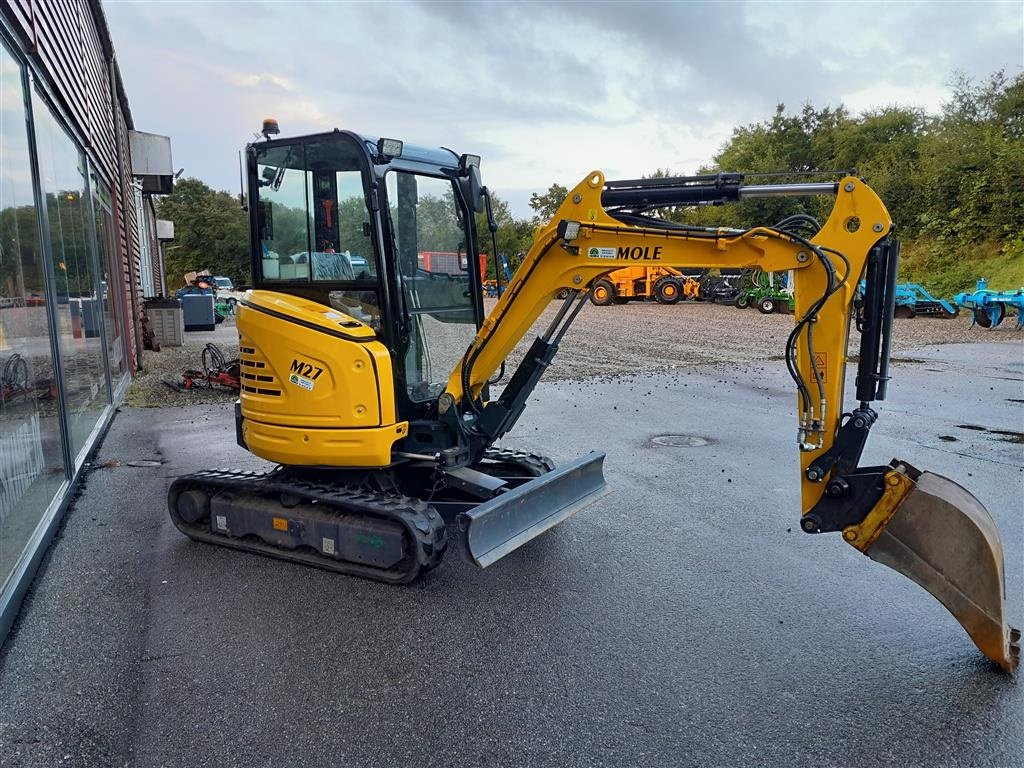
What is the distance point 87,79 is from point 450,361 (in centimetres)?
790

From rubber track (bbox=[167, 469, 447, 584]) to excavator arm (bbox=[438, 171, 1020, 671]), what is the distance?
1.13 feet

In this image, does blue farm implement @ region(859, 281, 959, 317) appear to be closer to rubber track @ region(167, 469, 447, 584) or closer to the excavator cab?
the excavator cab

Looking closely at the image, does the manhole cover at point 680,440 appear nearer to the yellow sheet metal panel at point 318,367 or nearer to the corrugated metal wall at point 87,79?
the yellow sheet metal panel at point 318,367

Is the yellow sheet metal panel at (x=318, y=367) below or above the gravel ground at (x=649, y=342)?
above

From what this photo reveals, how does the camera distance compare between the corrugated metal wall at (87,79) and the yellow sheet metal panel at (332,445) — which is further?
the corrugated metal wall at (87,79)

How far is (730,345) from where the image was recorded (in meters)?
17.0

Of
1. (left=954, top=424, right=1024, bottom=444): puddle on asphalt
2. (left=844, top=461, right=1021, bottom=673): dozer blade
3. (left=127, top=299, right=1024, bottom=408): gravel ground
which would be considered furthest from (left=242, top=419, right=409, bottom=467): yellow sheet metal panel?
(left=954, top=424, right=1024, bottom=444): puddle on asphalt

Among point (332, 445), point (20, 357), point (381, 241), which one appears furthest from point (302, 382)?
point (20, 357)

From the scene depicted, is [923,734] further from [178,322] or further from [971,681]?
[178,322]

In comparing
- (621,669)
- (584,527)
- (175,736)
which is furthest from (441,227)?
(175,736)

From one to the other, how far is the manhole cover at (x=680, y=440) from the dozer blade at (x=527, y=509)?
8.71ft

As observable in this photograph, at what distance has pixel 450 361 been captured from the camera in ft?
16.7

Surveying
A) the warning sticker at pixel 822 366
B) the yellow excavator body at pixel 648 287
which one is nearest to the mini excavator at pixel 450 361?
the warning sticker at pixel 822 366

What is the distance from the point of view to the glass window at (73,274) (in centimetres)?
623
